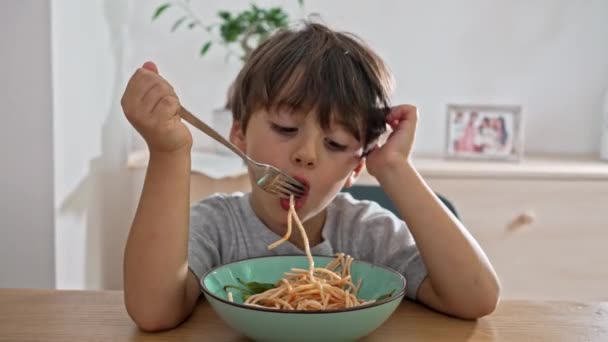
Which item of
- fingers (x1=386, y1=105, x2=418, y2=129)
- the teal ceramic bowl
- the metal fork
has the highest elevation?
fingers (x1=386, y1=105, x2=418, y2=129)

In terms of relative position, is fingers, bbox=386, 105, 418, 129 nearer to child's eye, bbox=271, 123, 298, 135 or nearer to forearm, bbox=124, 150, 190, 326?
child's eye, bbox=271, 123, 298, 135

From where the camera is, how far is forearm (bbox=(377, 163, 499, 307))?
3.07 feet

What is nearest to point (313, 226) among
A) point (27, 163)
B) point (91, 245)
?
point (27, 163)

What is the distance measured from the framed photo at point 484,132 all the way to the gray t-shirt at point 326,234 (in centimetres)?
141

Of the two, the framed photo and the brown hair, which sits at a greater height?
the brown hair

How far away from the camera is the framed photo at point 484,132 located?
8.30ft

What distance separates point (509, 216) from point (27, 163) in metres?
1.50

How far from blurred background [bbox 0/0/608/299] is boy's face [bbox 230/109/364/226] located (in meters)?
0.88

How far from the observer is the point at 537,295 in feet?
7.65

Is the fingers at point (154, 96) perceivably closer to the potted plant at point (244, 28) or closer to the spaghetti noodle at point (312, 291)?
the spaghetti noodle at point (312, 291)

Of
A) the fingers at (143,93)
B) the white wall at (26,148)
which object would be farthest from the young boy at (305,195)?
the white wall at (26,148)

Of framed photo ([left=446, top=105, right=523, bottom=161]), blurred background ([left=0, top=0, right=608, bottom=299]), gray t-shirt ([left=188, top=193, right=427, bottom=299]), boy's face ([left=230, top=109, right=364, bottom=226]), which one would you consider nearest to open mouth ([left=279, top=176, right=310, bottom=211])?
boy's face ([left=230, top=109, right=364, bottom=226])

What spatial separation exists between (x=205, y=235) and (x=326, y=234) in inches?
8.5

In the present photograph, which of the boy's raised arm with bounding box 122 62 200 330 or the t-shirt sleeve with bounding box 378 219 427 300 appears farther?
the t-shirt sleeve with bounding box 378 219 427 300
